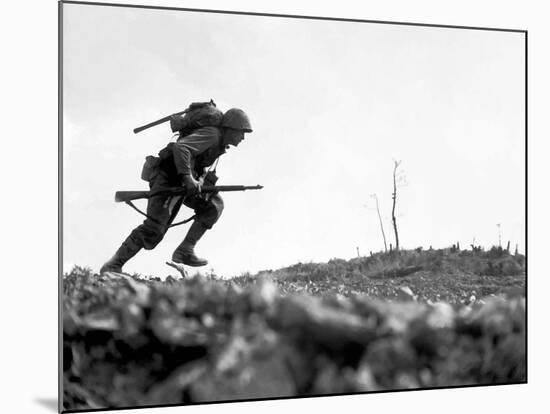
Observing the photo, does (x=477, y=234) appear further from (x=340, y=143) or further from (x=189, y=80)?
(x=189, y=80)

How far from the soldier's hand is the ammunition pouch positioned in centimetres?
16

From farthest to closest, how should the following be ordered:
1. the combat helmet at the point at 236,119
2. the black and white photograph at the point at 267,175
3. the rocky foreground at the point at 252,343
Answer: the combat helmet at the point at 236,119, the black and white photograph at the point at 267,175, the rocky foreground at the point at 252,343

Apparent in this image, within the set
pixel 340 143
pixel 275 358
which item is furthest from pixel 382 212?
pixel 275 358

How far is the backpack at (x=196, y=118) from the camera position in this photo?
4.68 metres

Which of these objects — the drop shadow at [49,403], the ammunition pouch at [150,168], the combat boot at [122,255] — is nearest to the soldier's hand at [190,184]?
the ammunition pouch at [150,168]

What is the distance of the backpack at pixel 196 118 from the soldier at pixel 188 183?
0.08 ft

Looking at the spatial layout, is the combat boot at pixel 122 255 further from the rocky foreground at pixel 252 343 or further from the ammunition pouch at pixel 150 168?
the ammunition pouch at pixel 150 168

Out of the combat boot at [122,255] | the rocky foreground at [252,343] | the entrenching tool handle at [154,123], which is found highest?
the entrenching tool handle at [154,123]

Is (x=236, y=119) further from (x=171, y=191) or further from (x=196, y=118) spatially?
(x=171, y=191)

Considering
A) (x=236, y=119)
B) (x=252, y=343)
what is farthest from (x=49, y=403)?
(x=236, y=119)

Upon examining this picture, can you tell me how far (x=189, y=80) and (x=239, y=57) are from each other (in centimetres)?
32

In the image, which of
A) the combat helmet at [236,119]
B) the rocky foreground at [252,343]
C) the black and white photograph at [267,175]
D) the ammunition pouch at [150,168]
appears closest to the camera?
the rocky foreground at [252,343]

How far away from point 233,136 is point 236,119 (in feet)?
0.32

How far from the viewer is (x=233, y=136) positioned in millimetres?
4766
